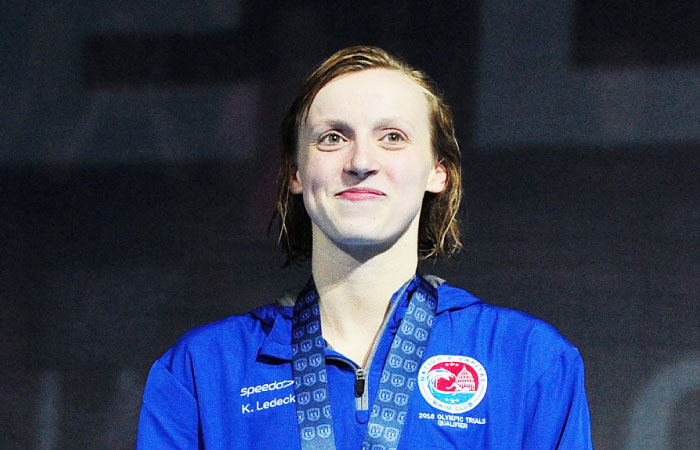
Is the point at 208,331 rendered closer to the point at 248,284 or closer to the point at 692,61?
the point at 248,284

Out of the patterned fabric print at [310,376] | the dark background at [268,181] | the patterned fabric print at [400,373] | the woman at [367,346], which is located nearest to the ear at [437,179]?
the woman at [367,346]

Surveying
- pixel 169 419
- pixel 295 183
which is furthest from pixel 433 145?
pixel 169 419

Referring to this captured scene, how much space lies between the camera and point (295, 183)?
287 cm

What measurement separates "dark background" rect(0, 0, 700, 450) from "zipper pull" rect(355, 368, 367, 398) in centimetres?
127

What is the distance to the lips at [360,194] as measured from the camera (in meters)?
2.66

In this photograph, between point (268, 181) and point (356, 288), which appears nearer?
point (356, 288)

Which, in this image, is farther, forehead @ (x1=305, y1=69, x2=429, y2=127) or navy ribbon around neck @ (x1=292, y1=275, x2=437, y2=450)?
forehead @ (x1=305, y1=69, x2=429, y2=127)

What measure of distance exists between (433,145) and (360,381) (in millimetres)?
532

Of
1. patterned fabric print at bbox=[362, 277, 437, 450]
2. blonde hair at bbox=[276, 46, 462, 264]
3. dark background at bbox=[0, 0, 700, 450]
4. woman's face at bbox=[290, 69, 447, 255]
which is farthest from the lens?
dark background at bbox=[0, 0, 700, 450]

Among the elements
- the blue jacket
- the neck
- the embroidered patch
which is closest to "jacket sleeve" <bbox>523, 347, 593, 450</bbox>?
the blue jacket

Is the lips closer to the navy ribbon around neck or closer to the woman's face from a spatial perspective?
the woman's face

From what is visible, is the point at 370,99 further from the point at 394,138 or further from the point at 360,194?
the point at 360,194

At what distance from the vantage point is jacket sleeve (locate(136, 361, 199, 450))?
106 inches

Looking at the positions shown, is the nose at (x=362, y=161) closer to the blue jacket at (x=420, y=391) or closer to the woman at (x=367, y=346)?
the woman at (x=367, y=346)
